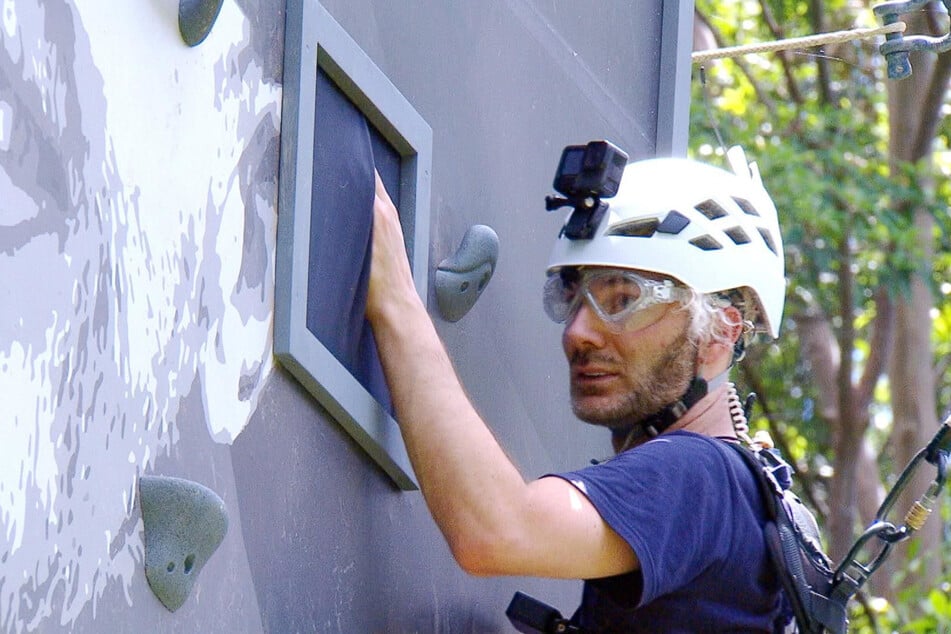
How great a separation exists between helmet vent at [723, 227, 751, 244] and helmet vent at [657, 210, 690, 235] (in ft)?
0.51

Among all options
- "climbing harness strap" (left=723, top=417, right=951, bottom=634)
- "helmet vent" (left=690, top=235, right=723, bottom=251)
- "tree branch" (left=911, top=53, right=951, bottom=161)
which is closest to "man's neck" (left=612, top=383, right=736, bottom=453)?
"climbing harness strap" (left=723, top=417, right=951, bottom=634)

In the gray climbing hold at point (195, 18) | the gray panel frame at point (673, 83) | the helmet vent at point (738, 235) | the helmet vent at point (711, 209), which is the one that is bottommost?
the helmet vent at point (738, 235)

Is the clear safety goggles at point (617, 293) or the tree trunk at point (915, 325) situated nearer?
the clear safety goggles at point (617, 293)

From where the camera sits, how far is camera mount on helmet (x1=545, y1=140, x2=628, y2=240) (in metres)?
3.55

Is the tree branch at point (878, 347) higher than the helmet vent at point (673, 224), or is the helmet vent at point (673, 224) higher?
the helmet vent at point (673, 224)

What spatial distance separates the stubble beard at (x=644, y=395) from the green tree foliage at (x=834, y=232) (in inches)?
234

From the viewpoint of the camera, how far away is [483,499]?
2.97 metres

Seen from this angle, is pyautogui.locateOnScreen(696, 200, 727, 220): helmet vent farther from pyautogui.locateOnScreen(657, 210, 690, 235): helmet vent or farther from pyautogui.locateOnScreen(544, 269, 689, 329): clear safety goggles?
pyautogui.locateOnScreen(544, 269, 689, 329): clear safety goggles

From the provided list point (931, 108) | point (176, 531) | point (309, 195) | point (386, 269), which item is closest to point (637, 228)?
point (386, 269)

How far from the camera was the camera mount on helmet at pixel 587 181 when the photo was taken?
3.55 metres

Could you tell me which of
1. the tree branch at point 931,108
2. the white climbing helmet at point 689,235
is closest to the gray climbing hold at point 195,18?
the white climbing helmet at point 689,235

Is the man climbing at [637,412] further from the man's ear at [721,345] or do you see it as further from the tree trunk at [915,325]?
the tree trunk at [915,325]

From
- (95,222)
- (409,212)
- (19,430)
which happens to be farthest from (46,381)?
(409,212)

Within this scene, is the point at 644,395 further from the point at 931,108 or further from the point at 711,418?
the point at 931,108
